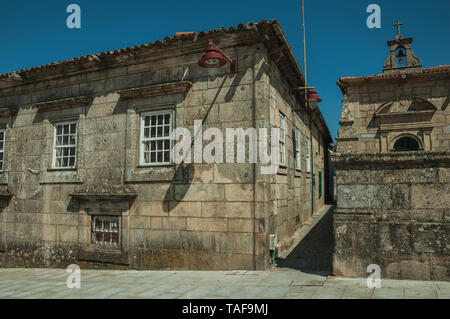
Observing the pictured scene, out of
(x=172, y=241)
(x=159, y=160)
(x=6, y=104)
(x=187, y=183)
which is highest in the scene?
(x=6, y=104)

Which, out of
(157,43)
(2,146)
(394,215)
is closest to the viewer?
(394,215)

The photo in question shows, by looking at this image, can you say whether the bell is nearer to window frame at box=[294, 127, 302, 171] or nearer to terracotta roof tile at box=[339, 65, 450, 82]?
terracotta roof tile at box=[339, 65, 450, 82]

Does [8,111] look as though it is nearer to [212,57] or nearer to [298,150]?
[212,57]

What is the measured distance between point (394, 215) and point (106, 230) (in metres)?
6.93

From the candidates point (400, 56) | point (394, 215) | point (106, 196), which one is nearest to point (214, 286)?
point (394, 215)

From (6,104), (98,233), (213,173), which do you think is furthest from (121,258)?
(6,104)

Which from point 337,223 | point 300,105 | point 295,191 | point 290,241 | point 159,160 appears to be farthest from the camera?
point 300,105

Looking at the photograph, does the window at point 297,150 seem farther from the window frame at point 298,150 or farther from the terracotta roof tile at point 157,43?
the terracotta roof tile at point 157,43

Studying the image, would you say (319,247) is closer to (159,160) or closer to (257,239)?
(257,239)

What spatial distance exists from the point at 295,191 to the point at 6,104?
10.0 metres

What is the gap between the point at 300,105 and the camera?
1195 cm

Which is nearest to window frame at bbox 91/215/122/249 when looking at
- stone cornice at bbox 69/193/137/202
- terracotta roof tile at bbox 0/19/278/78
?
stone cornice at bbox 69/193/137/202

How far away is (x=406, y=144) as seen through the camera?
12.9 meters

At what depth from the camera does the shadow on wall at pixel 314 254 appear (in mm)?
7054
